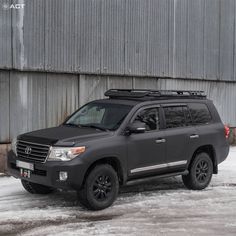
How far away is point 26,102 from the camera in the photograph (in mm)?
11734

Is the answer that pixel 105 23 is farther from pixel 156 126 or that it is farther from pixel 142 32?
pixel 156 126

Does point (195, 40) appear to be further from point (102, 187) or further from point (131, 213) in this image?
point (131, 213)

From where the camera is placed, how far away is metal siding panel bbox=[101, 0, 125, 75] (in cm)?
1321

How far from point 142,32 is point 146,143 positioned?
615cm

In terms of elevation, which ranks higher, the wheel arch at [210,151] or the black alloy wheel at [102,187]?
the wheel arch at [210,151]

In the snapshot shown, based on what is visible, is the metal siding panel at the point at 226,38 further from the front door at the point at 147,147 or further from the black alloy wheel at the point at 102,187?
the black alloy wheel at the point at 102,187

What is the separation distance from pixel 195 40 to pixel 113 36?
3.63m

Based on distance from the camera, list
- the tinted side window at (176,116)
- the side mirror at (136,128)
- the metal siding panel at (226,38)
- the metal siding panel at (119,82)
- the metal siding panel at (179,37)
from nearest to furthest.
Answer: the side mirror at (136,128)
the tinted side window at (176,116)
the metal siding panel at (119,82)
the metal siding panel at (179,37)
the metal siding panel at (226,38)

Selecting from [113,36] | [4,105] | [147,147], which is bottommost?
[147,147]

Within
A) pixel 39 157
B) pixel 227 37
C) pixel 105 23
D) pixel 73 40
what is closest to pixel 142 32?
pixel 105 23

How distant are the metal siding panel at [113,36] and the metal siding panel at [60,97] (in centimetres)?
108

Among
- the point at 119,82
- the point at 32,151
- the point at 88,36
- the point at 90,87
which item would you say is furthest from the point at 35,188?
the point at 119,82

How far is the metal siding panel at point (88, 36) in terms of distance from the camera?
496 inches

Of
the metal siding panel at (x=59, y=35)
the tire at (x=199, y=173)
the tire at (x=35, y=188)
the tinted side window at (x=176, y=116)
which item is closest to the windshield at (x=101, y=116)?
the tinted side window at (x=176, y=116)
